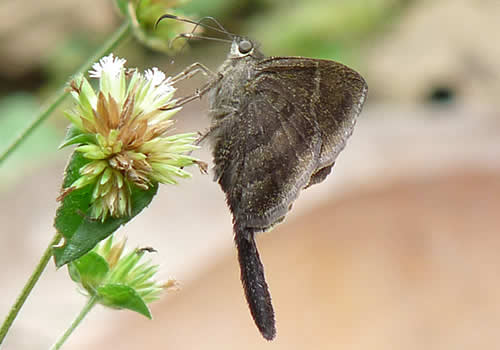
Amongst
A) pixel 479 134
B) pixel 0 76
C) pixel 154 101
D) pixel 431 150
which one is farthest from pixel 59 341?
pixel 0 76

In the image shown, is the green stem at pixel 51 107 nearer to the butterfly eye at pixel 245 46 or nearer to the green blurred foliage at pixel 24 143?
the butterfly eye at pixel 245 46

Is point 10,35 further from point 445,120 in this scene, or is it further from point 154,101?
point 154,101

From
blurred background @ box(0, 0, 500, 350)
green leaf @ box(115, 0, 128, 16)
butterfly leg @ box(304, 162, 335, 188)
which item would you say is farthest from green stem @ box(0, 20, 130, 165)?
blurred background @ box(0, 0, 500, 350)

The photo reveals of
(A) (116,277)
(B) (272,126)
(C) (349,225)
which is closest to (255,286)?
(A) (116,277)

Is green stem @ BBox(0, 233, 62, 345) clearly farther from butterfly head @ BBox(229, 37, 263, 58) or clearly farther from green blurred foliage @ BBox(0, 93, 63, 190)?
green blurred foliage @ BBox(0, 93, 63, 190)

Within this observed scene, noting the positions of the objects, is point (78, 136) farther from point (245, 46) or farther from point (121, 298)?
point (245, 46)

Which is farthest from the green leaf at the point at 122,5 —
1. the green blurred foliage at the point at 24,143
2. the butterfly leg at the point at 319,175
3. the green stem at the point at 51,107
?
the green blurred foliage at the point at 24,143
